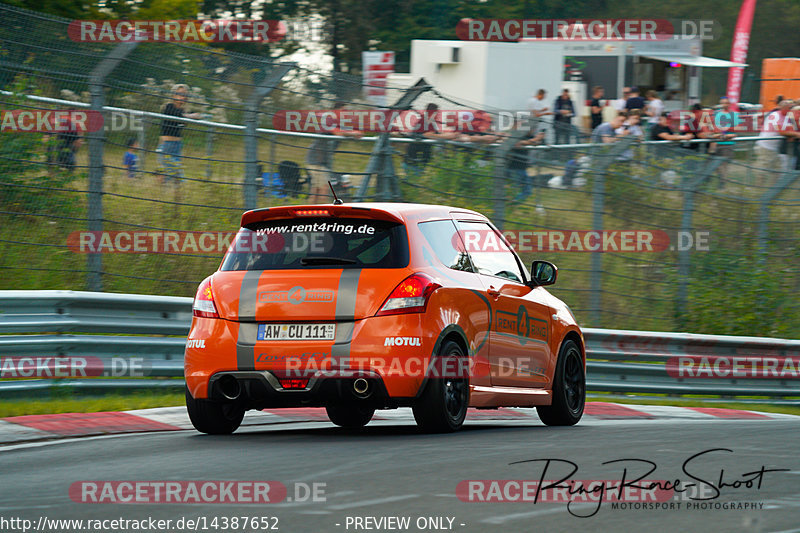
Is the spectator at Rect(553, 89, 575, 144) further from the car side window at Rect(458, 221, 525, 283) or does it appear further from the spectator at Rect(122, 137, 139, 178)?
the car side window at Rect(458, 221, 525, 283)

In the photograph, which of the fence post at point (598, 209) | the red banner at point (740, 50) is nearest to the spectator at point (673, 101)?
the red banner at point (740, 50)

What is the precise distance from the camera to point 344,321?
8602 mm

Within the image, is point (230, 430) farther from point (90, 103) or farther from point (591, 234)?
point (591, 234)

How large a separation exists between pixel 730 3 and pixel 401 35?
2248cm

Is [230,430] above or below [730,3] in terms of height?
below

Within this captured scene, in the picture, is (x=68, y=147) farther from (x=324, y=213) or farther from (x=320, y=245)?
(x=320, y=245)

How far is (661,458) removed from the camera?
783cm

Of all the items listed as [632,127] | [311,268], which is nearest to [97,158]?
[311,268]

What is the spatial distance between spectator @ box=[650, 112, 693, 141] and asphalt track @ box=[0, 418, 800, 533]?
42.5 feet

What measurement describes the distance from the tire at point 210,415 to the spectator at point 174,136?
422 centimetres

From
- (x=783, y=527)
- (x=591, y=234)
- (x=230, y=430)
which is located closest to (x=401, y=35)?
(x=591, y=234)

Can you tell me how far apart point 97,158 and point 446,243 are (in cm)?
443

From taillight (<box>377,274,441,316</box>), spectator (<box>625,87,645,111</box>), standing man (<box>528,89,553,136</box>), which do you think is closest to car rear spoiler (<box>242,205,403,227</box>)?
taillight (<box>377,274,441,316</box>)

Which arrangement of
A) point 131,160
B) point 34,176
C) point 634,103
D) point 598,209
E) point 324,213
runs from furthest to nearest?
point 634,103 < point 598,209 < point 131,160 < point 34,176 < point 324,213
